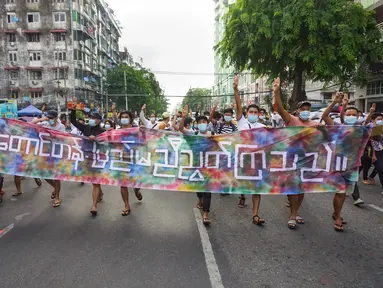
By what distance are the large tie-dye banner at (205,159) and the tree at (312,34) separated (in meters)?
12.0

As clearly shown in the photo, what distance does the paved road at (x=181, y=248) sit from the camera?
3020mm

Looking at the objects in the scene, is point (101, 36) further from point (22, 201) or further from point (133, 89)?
point (22, 201)

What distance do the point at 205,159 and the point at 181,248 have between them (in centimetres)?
141

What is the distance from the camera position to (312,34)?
1517 cm

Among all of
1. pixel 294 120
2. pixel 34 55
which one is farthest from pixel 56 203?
pixel 34 55

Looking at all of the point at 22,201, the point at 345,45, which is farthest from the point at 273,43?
the point at 22,201

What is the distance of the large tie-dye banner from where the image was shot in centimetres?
444

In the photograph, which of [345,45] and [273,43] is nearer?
[345,45]

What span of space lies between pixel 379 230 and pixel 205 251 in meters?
2.56

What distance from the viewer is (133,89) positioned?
149 ft

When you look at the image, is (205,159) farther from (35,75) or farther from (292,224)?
(35,75)

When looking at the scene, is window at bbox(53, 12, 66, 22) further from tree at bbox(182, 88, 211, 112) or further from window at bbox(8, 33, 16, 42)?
tree at bbox(182, 88, 211, 112)

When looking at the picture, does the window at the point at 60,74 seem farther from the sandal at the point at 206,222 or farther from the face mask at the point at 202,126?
the sandal at the point at 206,222

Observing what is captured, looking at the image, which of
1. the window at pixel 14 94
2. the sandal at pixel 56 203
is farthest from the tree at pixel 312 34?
the window at pixel 14 94
